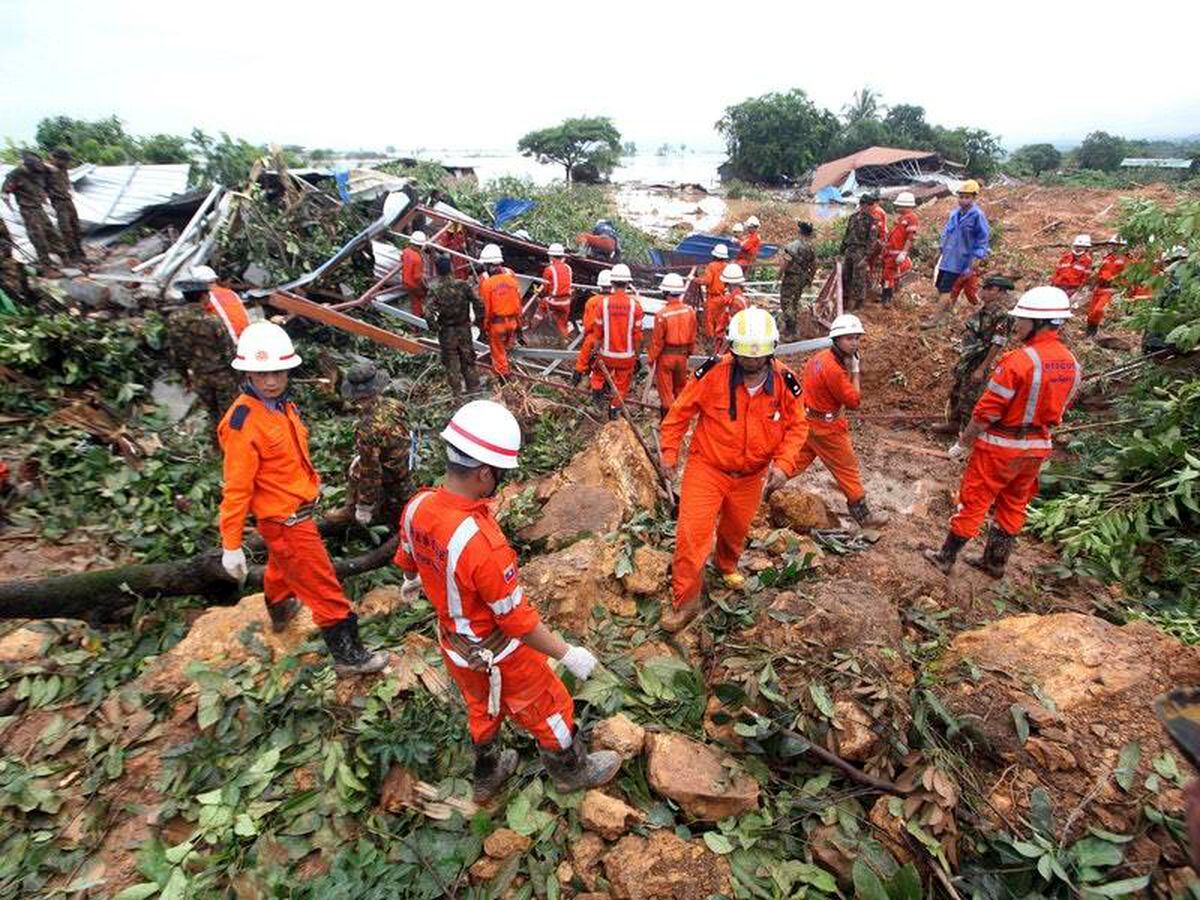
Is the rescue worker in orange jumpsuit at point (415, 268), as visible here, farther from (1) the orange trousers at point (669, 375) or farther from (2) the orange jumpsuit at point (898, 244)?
(2) the orange jumpsuit at point (898, 244)

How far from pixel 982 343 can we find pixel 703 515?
14.3ft

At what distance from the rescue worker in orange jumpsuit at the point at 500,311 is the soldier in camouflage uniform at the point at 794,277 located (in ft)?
14.4

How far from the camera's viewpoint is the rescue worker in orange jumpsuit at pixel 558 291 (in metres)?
9.09

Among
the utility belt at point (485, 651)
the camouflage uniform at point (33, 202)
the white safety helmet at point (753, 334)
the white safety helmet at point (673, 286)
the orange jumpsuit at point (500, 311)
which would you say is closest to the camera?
the utility belt at point (485, 651)

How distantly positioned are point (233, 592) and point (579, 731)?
3097 mm

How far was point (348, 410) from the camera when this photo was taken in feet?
23.9

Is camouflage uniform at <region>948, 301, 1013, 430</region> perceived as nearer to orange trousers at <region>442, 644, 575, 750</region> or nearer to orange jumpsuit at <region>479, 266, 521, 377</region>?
orange jumpsuit at <region>479, 266, 521, 377</region>

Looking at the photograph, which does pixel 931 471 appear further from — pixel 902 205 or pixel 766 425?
pixel 902 205

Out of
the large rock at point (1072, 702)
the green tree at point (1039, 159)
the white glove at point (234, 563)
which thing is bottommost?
the large rock at point (1072, 702)

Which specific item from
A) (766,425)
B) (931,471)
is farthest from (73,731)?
(931,471)

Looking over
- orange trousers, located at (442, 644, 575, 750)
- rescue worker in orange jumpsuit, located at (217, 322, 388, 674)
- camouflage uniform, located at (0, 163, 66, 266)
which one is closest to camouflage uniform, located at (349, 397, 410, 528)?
rescue worker in orange jumpsuit, located at (217, 322, 388, 674)

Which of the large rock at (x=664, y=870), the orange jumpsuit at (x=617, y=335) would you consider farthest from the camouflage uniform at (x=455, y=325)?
the large rock at (x=664, y=870)

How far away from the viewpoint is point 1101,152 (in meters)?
37.0

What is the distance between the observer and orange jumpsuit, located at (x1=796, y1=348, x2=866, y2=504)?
466cm
